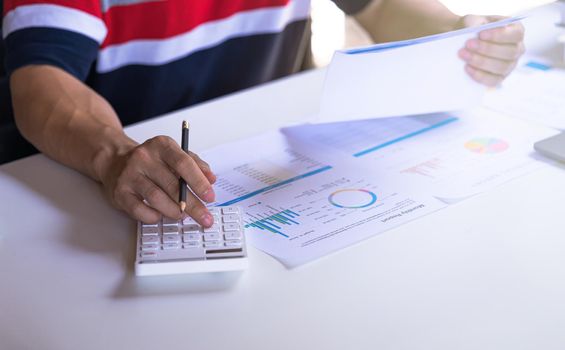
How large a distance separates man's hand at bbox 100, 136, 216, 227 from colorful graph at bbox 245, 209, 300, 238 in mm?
59

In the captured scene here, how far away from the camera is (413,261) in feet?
2.61

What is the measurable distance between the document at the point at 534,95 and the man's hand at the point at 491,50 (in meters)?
0.06

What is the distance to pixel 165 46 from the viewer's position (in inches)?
54.9

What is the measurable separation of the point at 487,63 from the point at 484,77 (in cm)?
3

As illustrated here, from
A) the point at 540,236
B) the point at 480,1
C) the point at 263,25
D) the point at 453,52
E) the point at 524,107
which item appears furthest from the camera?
the point at 263,25

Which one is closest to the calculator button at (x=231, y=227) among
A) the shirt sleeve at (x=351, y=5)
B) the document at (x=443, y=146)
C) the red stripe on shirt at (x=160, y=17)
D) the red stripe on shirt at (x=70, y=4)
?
the document at (x=443, y=146)

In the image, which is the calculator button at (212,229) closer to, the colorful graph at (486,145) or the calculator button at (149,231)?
the calculator button at (149,231)

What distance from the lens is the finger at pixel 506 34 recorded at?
1.05 m

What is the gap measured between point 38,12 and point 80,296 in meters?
0.53

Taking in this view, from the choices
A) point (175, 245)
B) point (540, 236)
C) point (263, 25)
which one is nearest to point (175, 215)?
point (175, 245)

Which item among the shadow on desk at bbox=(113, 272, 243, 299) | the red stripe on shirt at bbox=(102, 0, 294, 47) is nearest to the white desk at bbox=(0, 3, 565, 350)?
the shadow on desk at bbox=(113, 272, 243, 299)

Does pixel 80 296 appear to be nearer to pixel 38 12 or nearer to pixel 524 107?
pixel 38 12

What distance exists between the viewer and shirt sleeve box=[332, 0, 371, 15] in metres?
1.44

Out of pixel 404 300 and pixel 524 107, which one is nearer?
pixel 404 300
